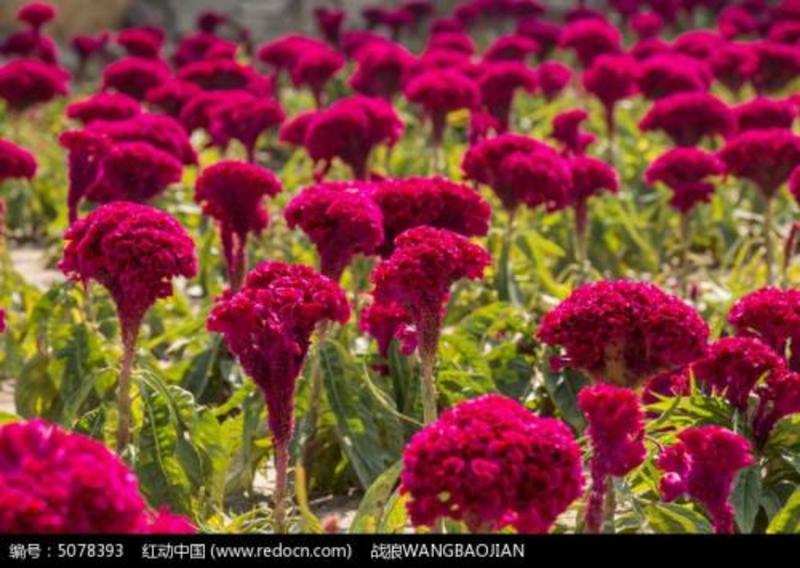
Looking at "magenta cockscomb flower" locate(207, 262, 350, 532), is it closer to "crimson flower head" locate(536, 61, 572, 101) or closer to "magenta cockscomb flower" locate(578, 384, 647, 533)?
"magenta cockscomb flower" locate(578, 384, 647, 533)

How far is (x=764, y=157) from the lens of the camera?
6.70 meters

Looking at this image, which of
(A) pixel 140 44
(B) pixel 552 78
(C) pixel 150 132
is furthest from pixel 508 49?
(C) pixel 150 132

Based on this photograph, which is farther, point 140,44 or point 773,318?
point 140,44

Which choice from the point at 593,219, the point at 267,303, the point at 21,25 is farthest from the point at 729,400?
the point at 21,25

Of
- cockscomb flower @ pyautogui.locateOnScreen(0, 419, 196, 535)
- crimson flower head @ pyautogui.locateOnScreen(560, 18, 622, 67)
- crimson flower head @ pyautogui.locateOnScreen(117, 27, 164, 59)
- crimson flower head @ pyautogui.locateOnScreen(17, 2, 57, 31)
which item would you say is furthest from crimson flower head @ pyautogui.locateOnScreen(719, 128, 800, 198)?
crimson flower head @ pyautogui.locateOnScreen(17, 2, 57, 31)

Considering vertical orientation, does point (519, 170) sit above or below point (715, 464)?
below

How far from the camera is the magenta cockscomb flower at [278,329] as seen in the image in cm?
405

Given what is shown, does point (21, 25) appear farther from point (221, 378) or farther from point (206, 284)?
point (221, 378)

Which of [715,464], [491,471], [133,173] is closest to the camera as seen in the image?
[491,471]

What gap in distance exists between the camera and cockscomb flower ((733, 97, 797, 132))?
7668 millimetres

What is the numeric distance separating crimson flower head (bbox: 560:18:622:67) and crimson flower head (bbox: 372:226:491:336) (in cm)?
626

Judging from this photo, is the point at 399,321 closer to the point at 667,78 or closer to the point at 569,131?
the point at 569,131

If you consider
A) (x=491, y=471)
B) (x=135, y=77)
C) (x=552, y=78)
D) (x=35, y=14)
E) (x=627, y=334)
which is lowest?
(x=552, y=78)

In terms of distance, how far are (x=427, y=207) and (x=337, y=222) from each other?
325 mm
